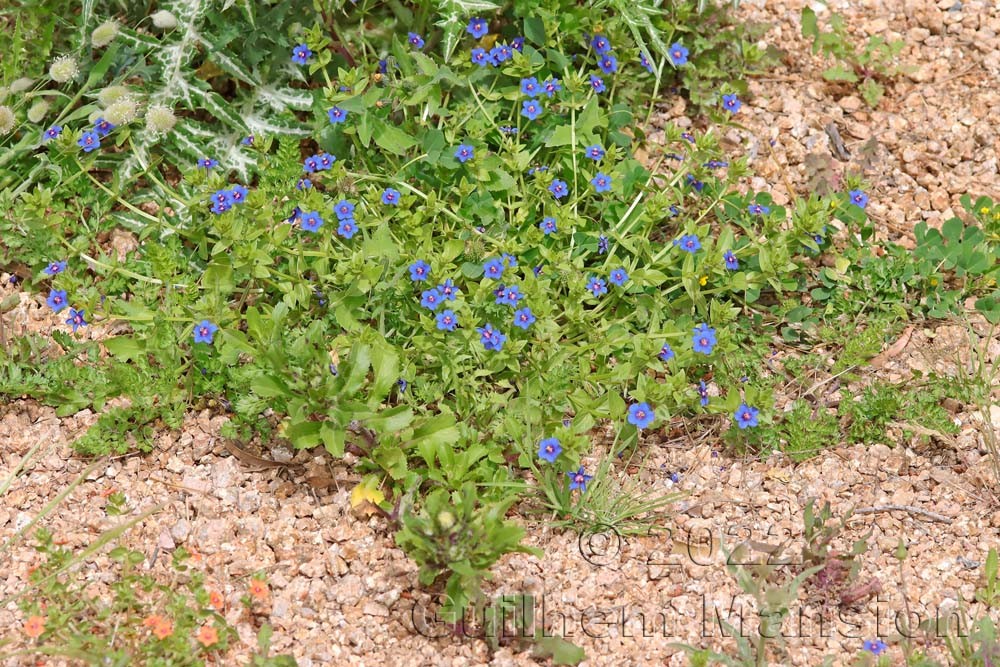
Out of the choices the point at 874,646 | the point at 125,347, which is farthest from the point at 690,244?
the point at 125,347

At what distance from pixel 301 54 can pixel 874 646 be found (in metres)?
2.97

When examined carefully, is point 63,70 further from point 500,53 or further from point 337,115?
point 500,53

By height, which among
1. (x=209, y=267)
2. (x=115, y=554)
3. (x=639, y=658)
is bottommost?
(x=639, y=658)

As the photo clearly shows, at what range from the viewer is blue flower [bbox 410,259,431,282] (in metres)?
3.67

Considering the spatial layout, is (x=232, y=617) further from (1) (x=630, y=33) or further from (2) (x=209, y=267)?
(1) (x=630, y=33)

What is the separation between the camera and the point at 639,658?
300 centimetres

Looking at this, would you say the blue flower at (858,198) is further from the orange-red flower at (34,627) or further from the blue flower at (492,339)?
the orange-red flower at (34,627)

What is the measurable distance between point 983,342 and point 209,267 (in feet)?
9.56

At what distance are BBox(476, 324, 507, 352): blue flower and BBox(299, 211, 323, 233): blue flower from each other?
0.73 metres

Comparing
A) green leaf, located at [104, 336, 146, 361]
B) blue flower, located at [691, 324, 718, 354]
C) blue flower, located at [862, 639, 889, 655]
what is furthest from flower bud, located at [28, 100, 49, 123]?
blue flower, located at [862, 639, 889, 655]

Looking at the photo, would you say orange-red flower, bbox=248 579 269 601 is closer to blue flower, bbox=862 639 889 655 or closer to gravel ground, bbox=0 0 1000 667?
gravel ground, bbox=0 0 1000 667

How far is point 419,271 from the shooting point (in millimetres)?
3672

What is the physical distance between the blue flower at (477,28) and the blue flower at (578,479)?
1837 millimetres

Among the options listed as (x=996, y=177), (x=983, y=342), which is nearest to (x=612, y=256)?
(x=983, y=342)
